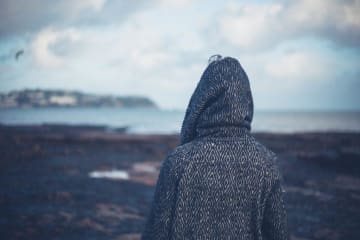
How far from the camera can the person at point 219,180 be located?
1762mm

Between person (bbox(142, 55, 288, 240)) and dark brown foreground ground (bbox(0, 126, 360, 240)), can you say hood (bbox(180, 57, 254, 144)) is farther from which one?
dark brown foreground ground (bbox(0, 126, 360, 240))

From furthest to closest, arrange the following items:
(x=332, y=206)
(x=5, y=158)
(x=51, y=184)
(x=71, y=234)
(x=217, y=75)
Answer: (x=5, y=158) < (x=51, y=184) < (x=332, y=206) < (x=71, y=234) < (x=217, y=75)

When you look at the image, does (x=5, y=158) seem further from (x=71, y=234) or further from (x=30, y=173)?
(x=71, y=234)

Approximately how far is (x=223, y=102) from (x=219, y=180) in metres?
0.42

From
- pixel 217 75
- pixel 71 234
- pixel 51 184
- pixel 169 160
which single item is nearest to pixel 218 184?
pixel 169 160

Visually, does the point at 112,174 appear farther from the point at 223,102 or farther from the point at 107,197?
the point at 223,102

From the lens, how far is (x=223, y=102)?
1.72 metres

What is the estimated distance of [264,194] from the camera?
5.91 ft

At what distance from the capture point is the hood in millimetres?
1716

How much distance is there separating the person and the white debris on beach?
36.1 ft

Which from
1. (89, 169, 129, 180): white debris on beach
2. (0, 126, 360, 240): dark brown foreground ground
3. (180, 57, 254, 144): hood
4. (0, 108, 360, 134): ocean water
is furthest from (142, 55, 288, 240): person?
(0, 108, 360, 134): ocean water

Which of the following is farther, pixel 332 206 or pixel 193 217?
pixel 332 206

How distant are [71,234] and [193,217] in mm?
5298

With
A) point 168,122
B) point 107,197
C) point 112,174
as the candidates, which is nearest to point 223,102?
point 107,197
